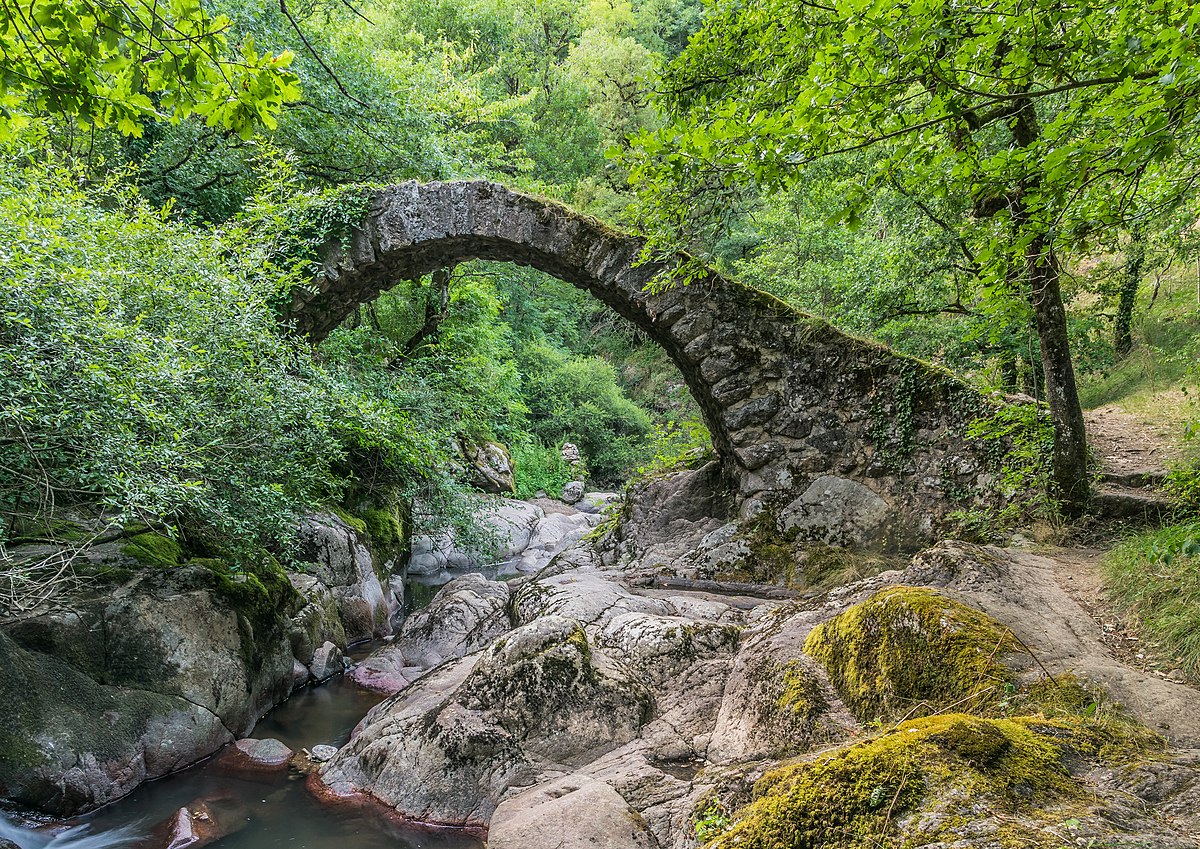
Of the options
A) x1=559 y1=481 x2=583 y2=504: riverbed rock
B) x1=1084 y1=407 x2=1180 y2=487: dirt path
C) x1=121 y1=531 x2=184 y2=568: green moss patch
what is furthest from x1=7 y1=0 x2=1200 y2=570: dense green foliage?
x1=559 y1=481 x2=583 y2=504: riverbed rock

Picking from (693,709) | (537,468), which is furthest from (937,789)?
(537,468)

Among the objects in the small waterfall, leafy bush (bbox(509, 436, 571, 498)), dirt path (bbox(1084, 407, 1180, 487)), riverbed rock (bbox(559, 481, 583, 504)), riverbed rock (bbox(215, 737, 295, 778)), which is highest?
dirt path (bbox(1084, 407, 1180, 487))

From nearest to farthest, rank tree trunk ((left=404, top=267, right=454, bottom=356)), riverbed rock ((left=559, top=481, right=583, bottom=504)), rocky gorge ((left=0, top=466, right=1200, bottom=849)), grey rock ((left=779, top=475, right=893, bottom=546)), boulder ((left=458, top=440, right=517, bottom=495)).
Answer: rocky gorge ((left=0, top=466, right=1200, bottom=849))
grey rock ((left=779, top=475, right=893, bottom=546))
tree trunk ((left=404, top=267, right=454, bottom=356))
boulder ((left=458, top=440, right=517, bottom=495))
riverbed rock ((left=559, top=481, right=583, bottom=504))

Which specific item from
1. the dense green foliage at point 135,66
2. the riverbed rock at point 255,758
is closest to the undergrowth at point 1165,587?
the dense green foliage at point 135,66

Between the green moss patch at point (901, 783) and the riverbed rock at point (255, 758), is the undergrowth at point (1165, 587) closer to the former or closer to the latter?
the green moss patch at point (901, 783)

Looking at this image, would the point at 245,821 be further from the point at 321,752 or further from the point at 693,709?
the point at 693,709

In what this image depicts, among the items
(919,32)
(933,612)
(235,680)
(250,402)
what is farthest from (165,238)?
(933,612)

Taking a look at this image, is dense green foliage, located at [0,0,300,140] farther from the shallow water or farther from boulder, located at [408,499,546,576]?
boulder, located at [408,499,546,576]

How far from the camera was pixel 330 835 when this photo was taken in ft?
11.6

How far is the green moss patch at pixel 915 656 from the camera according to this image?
2.59 m

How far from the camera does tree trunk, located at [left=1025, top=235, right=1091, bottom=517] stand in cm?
452

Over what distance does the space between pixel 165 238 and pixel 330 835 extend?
4.57 meters

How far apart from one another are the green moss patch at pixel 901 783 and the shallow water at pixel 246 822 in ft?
7.02

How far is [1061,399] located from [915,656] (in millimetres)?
2937
